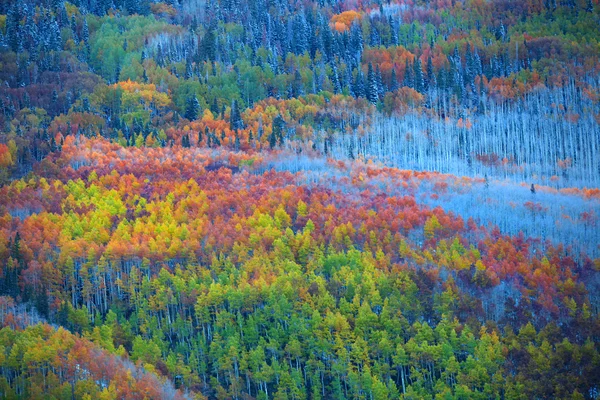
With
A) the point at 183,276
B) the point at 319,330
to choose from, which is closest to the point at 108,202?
the point at 183,276

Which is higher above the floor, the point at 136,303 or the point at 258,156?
the point at 258,156

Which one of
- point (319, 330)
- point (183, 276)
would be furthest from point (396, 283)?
point (183, 276)

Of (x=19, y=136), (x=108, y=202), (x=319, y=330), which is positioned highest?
(x=19, y=136)

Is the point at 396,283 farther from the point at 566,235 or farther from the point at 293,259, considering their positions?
the point at 566,235

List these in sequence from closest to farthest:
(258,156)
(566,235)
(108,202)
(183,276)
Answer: (183,276) < (566,235) < (108,202) < (258,156)

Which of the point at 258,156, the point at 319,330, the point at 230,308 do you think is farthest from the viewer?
the point at 258,156

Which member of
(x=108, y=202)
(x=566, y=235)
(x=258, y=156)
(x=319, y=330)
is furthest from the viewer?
(x=258, y=156)

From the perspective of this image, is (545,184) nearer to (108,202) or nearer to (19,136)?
(108,202)

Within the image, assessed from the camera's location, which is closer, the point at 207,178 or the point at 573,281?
the point at 573,281

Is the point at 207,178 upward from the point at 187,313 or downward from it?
upward
